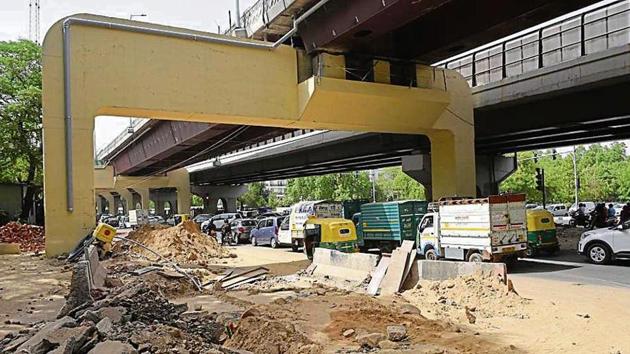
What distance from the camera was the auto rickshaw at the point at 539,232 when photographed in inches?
767

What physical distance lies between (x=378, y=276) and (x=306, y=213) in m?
11.4

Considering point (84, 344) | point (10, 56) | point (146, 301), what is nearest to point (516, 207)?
point (146, 301)

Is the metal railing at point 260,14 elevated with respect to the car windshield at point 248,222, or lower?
elevated

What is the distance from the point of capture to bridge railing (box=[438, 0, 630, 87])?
1894cm

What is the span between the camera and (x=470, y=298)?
1105 cm

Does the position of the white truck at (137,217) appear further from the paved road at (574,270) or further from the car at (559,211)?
the paved road at (574,270)

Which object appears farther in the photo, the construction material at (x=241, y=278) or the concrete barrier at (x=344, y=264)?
the construction material at (x=241, y=278)

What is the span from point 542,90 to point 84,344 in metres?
18.9

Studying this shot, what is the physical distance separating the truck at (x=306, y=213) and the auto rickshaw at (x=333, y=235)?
276cm

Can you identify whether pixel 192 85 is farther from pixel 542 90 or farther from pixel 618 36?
pixel 618 36

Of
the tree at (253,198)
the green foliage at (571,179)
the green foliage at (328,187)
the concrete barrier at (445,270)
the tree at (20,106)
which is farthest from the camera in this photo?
the tree at (253,198)

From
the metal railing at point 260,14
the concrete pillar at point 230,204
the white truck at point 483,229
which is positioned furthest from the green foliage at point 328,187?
the white truck at point 483,229

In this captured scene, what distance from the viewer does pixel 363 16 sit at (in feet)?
54.6

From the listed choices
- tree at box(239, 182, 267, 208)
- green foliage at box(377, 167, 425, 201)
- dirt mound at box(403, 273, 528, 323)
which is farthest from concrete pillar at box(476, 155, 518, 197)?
tree at box(239, 182, 267, 208)
